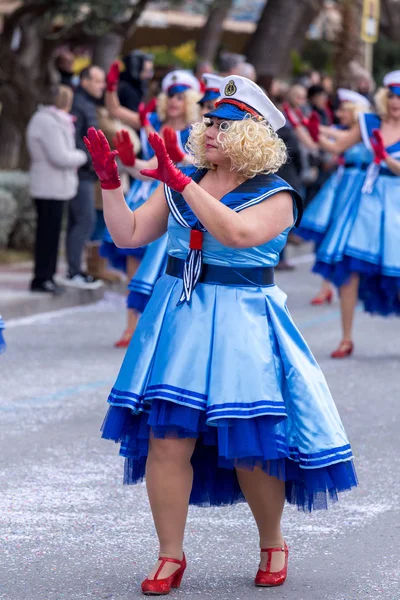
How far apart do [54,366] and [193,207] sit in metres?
4.84

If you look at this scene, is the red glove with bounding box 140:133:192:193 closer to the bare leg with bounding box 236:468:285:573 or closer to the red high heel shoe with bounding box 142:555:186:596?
the bare leg with bounding box 236:468:285:573

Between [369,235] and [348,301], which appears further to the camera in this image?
[348,301]

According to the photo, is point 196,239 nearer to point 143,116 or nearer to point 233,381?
point 233,381

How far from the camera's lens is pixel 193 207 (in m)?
4.20

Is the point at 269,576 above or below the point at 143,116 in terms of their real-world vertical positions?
below

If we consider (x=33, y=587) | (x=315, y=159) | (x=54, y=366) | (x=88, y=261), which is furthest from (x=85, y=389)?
(x=315, y=159)

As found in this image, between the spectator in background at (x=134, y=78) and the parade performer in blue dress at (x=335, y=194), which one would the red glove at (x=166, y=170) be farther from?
the spectator in background at (x=134, y=78)

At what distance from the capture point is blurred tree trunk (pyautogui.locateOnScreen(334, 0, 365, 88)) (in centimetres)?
2739

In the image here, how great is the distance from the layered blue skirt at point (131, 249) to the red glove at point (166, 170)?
16.2 ft

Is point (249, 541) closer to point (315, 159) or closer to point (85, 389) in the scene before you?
point (85, 389)

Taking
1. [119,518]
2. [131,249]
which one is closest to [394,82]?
[131,249]

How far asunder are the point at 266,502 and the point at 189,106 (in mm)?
5052

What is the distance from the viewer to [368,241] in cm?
922

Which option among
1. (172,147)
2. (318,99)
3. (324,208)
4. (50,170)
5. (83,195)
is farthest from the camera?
(318,99)
